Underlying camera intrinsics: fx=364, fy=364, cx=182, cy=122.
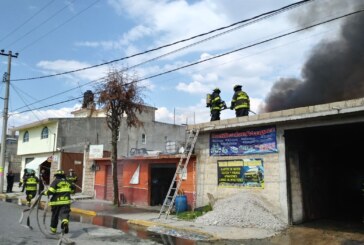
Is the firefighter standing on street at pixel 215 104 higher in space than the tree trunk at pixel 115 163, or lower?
higher

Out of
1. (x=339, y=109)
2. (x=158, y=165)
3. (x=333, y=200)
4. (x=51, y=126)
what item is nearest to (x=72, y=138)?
(x=51, y=126)

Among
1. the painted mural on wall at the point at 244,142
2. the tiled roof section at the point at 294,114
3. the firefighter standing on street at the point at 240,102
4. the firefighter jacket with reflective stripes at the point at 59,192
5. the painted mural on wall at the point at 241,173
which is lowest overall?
the firefighter jacket with reflective stripes at the point at 59,192

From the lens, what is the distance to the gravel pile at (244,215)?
1148 centimetres

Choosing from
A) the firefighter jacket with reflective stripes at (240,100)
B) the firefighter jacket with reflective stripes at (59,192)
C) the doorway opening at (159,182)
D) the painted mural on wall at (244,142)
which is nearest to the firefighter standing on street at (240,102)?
the firefighter jacket with reflective stripes at (240,100)

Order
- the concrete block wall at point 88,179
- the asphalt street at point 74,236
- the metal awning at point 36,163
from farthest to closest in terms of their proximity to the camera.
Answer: the metal awning at point 36,163
the concrete block wall at point 88,179
the asphalt street at point 74,236

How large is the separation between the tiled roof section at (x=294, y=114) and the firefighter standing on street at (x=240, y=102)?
0.85 meters

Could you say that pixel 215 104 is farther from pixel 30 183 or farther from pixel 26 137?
pixel 26 137

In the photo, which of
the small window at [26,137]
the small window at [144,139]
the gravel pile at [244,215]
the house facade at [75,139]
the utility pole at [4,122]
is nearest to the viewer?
the gravel pile at [244,215]

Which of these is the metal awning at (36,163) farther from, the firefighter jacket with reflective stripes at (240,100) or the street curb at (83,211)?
the firefighter jacket with reflective stripes at (240,100)

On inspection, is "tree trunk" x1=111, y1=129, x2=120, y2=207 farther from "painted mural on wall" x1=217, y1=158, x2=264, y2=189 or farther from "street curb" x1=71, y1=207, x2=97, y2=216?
"painted mural on wall" x1=217, y1=158, x2=264, y2=189

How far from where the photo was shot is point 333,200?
15.4 meters

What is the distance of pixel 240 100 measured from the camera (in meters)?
14.1

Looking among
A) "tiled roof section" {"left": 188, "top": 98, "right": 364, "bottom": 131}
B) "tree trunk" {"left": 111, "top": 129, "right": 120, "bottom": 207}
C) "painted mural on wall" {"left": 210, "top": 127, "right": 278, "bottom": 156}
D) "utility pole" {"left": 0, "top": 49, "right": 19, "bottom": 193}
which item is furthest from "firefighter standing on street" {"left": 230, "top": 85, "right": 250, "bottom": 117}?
"utility pole" {"left": 0, "top": 49, "right": 19, "bottom": 193}

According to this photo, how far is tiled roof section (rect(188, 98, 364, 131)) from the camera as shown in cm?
1024
